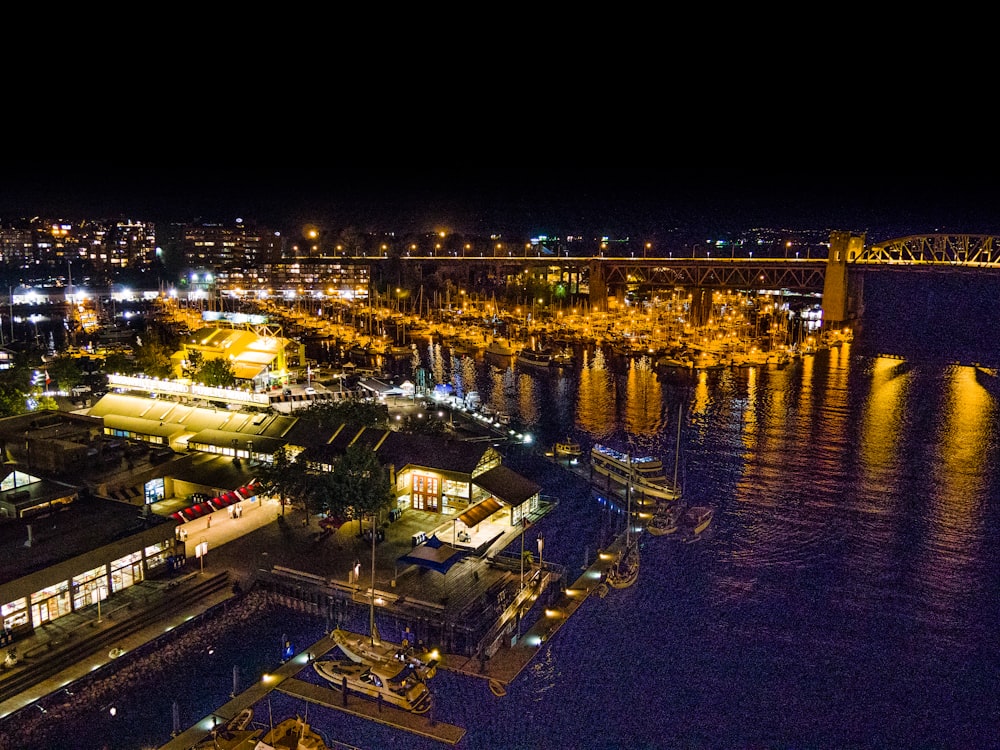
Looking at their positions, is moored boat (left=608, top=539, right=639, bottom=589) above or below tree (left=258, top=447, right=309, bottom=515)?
below

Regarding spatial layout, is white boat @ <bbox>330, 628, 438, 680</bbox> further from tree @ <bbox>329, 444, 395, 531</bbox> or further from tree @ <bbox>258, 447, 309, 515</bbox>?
tree @ <bbox>258, 447, 309, 515</bbox>

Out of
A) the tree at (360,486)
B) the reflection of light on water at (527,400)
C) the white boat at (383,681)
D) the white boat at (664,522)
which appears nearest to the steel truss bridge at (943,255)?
the reflection of light on water at (527,400)

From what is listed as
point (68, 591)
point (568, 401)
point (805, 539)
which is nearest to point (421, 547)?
point (68, 591)

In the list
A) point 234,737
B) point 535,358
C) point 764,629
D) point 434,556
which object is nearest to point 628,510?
point 764,629

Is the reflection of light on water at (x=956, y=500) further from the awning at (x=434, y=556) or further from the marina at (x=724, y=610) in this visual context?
the awning at (x=434, y=556)

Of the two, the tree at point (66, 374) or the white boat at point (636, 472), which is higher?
the tree at point (66, 374)

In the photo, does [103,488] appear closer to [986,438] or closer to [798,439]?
[798,439]

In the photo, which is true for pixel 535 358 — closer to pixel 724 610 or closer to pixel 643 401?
pixel 643 401

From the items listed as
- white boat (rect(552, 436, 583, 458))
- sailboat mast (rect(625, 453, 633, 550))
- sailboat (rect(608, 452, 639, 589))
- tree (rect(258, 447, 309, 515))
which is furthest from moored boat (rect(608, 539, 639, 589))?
white boat (rect(552, 436, 583, 458))
